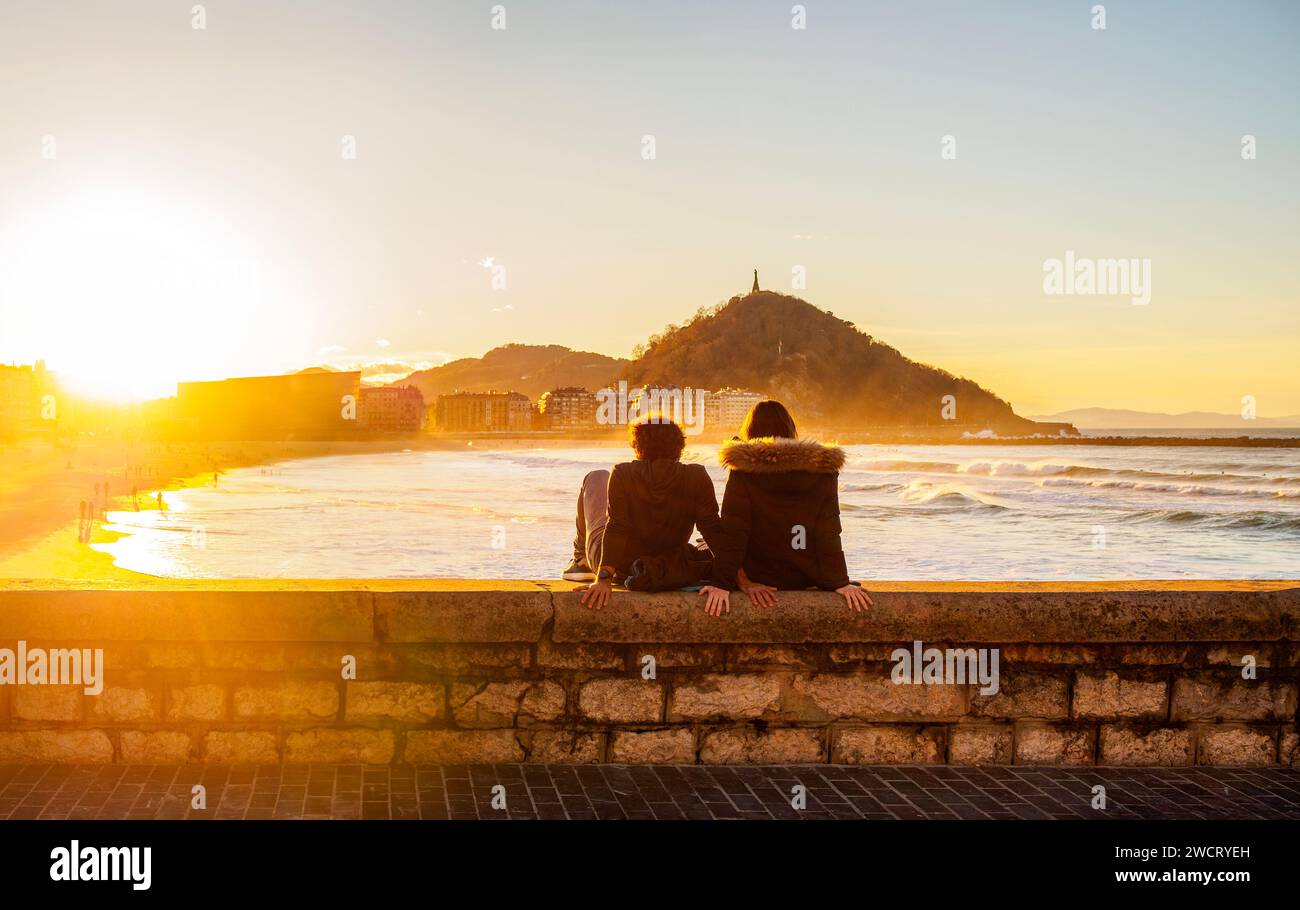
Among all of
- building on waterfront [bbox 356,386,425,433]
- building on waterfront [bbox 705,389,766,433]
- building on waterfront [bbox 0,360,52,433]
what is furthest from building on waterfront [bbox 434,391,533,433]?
building on waterfront [bbox 0,360,52,433]

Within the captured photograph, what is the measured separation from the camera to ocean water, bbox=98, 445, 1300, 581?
18.7 m

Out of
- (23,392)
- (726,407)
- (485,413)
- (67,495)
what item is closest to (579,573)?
(67,495)

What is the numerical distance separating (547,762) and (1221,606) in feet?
10.3

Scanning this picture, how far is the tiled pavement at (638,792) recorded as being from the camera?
4.23m

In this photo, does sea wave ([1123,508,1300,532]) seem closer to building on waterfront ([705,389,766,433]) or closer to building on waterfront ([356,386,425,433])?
building on waterfront ([705,389,766,433])

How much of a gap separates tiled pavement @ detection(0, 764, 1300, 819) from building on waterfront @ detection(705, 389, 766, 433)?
410ft

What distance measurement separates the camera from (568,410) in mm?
174875

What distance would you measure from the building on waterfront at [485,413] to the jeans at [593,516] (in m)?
170

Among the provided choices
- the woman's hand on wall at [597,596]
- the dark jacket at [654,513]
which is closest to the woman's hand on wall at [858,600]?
the dark jacket at [654,513]

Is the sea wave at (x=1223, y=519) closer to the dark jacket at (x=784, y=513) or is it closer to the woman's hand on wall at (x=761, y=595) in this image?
the dark jacket at (x=784, y=513)

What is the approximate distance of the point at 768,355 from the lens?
506 feet

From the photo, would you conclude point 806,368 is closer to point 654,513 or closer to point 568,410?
point 568,410

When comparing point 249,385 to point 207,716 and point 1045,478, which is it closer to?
point 1045,478

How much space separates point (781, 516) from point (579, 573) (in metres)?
1.19
